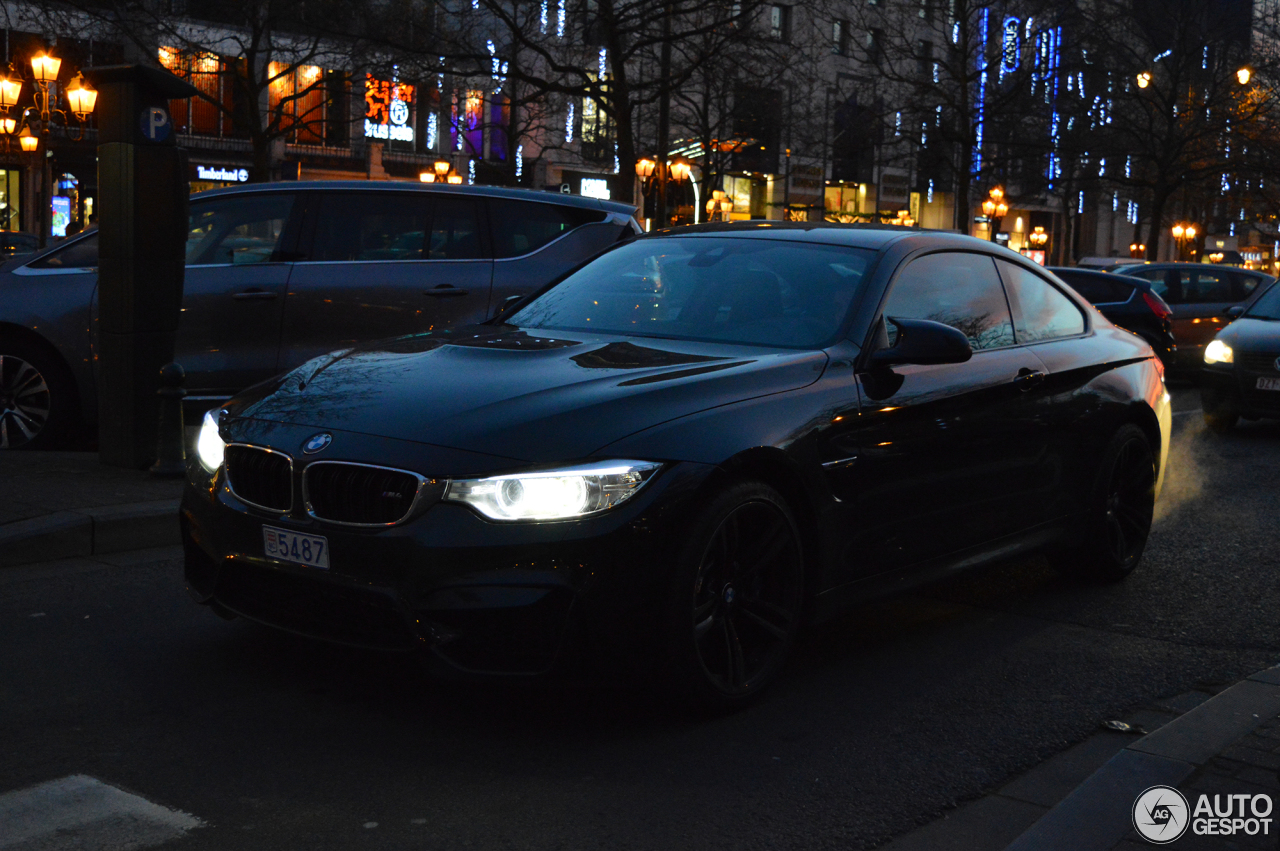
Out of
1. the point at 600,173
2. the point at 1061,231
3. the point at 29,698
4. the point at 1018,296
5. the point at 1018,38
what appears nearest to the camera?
the point at 29,698

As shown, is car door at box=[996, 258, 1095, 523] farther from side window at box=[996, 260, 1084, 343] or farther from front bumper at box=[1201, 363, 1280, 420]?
front bumper at box=[1201, 363, 1280, 420]

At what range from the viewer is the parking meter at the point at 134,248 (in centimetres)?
771

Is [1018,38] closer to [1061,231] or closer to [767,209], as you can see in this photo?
[767,209]

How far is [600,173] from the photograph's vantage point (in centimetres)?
5603

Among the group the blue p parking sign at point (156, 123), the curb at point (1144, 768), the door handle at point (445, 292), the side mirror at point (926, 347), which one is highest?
the blue p parking sign at point (156, 123)

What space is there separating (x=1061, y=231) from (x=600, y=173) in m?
38.9

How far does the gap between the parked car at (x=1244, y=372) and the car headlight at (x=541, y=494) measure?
10.4 metres

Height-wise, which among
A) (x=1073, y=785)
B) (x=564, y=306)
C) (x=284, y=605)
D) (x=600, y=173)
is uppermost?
(x=600, y=173)

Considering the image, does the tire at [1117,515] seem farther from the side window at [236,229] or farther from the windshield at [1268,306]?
the windshield at [1268,306]

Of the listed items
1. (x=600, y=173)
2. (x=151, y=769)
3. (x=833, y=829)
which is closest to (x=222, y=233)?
(x=151, y=769)

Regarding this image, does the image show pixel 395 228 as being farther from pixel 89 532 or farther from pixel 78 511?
pixel 89 532

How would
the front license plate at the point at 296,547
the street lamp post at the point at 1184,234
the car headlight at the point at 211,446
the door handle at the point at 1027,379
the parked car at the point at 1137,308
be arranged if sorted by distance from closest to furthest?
1. the front license plate at the point at 296,547
2. the car headlight at the point at 211,446
3. the door handle at the point at 1027,379
4. the parked car at the point at 1137,308
5. the street lamp post at the point at 1184,234

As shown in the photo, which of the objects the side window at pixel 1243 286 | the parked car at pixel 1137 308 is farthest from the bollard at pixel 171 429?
the side window at pixel 1243 286

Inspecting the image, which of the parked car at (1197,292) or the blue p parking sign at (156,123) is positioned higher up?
the blue p parking sign at (156,123)
